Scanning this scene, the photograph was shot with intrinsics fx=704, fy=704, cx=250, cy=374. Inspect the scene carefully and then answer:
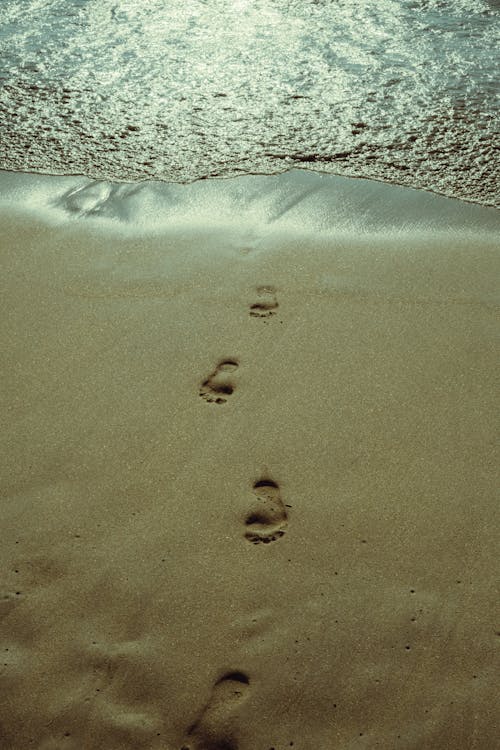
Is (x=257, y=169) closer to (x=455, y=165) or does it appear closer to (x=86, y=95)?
(x=455, y=165)

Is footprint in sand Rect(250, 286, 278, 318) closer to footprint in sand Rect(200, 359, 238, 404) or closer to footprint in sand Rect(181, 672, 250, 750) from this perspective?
footprint in sand Rect(200, 359, 238, 404)

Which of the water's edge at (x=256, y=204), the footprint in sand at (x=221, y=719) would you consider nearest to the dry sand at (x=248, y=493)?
the footprint in sand at (x=221, y=719)

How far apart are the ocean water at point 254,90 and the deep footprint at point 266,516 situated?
1.96 meters

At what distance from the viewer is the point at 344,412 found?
2.42 metres

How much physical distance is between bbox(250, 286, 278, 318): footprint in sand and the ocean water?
97 centimetres

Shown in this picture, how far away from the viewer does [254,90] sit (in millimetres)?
4113

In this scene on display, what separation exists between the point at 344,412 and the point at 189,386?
556 mm

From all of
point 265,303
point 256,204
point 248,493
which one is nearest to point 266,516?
point 248,493

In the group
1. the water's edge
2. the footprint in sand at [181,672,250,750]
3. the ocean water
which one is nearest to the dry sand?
the footprint in sand at [181,672,250,750]

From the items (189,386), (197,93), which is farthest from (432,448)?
(197,93)

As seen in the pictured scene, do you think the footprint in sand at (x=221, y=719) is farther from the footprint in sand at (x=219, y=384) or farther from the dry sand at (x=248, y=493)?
the footprint in sand at (x=219, y=384)

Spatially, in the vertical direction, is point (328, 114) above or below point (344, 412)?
above

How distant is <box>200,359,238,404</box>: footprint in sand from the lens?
247 centimetres

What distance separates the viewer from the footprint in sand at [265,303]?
2.79 meters
